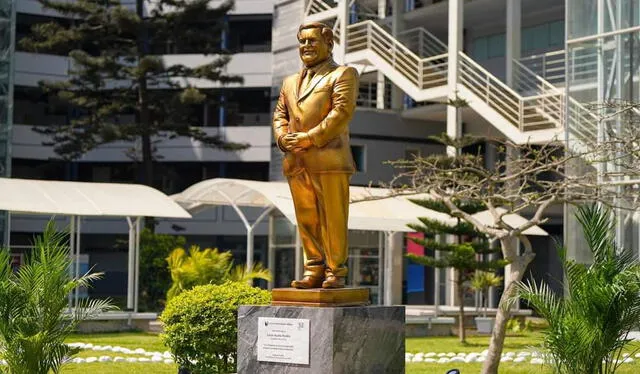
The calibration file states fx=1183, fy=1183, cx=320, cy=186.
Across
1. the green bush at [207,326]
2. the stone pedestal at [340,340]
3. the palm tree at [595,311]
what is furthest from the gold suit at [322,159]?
the green bush at [207,326]

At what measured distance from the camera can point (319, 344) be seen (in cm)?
888

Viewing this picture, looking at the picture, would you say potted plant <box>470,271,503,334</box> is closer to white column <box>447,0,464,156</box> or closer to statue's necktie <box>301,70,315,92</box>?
white column <box>447,0,464,156</box>

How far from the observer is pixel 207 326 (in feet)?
39.7

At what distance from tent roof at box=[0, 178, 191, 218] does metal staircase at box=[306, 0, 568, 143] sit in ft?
21.2

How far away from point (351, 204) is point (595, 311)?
15.1 metres

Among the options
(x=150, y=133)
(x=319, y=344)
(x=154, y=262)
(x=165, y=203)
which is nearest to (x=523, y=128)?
(x=165, y=203)

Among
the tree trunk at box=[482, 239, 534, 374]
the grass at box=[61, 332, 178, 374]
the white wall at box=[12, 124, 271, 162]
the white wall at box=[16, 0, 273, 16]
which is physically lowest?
the grass at box=[61, 332, 178, 374]

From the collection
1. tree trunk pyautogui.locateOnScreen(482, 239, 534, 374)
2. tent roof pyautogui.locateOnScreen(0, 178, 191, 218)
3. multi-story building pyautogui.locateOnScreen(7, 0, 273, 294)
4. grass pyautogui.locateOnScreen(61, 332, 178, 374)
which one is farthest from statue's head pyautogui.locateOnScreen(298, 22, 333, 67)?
multi-story building pyautogui.locateOnScreen(7, 0, 273, 294)

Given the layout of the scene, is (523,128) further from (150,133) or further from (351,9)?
(150,133)

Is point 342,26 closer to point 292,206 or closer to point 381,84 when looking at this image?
point 381,84

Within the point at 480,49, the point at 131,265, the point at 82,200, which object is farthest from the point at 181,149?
the point at 82,200

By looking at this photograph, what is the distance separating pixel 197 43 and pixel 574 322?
1008 inches

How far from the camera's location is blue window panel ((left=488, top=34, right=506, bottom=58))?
31406mm

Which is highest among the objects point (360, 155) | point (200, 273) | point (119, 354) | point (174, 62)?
point (174, 62)
